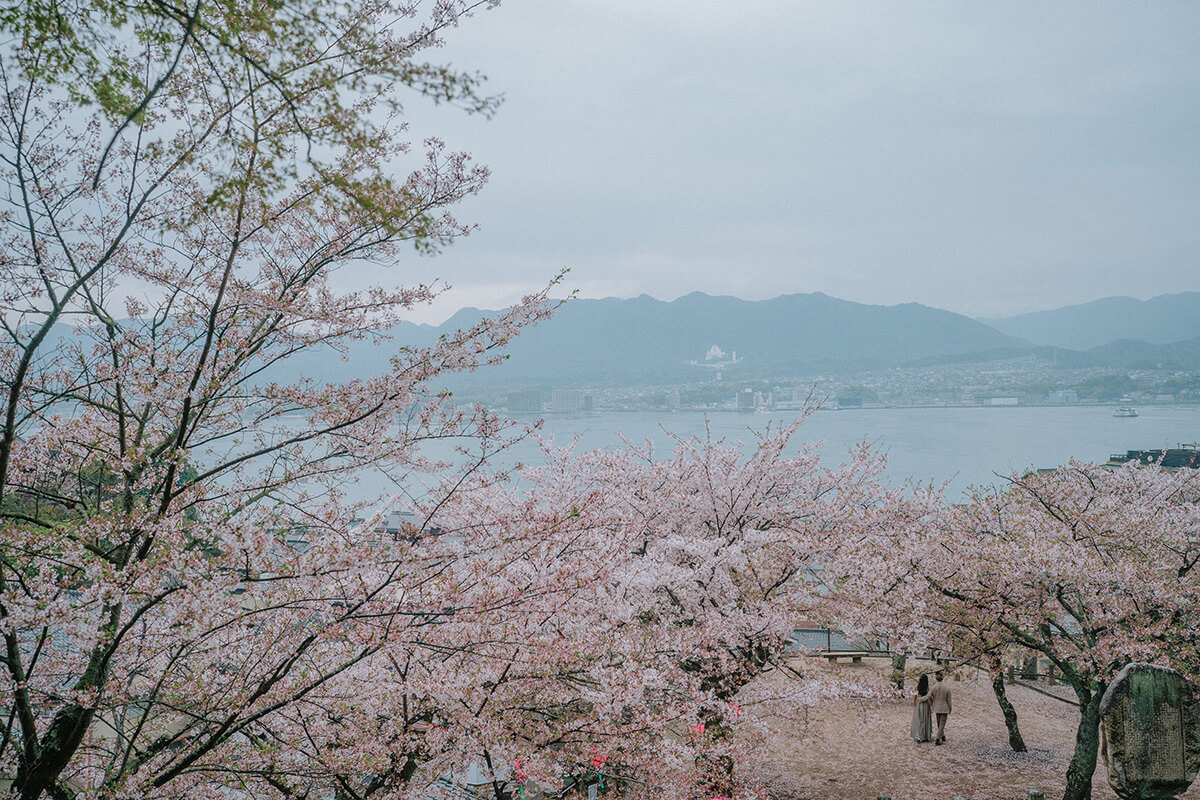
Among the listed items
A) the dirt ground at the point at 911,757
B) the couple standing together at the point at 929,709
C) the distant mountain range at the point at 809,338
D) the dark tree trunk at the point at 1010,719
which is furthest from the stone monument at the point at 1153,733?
the distant mountain range at the point at 809,338

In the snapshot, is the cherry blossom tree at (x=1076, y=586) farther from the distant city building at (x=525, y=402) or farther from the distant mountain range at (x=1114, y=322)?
the distant mountain range at (x=1114, y=322)

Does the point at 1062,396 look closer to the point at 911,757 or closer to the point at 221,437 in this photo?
the point at 911,757

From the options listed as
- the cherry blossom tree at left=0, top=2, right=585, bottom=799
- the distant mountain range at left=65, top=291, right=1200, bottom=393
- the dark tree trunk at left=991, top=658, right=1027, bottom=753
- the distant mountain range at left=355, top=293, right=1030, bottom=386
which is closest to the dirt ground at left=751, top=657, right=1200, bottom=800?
the dark tree trunk at left=991, top=658, right=1027, bottom=753

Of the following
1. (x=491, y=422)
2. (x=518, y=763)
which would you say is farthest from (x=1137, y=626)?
(x=491, y=422)

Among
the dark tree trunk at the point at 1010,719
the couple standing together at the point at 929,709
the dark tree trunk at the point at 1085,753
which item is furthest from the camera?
the couple standing together at the point at 929,709

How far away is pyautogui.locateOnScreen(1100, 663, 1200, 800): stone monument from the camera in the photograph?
3.50 metres

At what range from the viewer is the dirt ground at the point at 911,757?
332 inches

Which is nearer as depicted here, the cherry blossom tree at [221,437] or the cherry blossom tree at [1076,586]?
the cherry blossom tree at [221,437]

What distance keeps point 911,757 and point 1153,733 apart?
7.41 meters

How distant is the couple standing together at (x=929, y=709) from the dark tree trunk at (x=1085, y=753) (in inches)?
108

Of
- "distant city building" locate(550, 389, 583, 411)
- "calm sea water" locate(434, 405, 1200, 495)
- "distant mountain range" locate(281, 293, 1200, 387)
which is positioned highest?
"distant mountain range" locate(281, 293, 1200, 387)

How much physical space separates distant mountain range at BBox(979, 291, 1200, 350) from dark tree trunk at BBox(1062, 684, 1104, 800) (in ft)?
481

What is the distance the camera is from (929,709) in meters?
10.1

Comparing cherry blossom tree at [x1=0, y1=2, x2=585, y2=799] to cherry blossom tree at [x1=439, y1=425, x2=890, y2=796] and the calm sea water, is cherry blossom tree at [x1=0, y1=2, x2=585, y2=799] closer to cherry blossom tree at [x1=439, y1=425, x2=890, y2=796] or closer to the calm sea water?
cherry blossom tree at [x1=439, y1=425, x2=890, y2=796]
